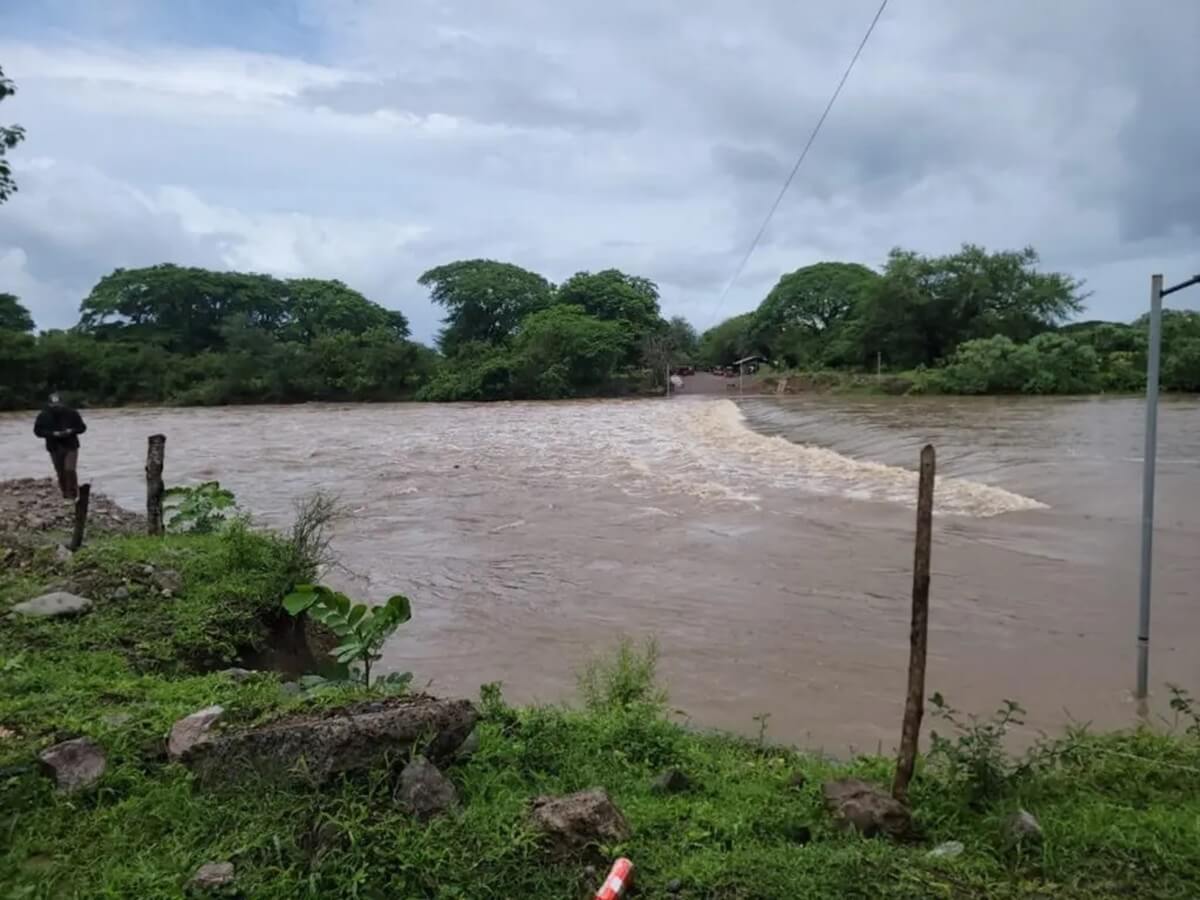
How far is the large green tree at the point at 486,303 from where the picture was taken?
227 ft

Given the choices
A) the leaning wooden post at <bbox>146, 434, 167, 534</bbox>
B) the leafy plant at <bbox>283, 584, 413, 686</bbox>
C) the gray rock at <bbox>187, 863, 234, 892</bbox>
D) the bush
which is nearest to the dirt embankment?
the leaning wooden post at <bbox>146, 434, 167, 534</bbox>

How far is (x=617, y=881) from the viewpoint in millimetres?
2582

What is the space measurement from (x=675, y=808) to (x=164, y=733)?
7.09ft

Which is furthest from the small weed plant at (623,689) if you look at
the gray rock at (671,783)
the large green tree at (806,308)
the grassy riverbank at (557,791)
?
the large green tree at (806,308)

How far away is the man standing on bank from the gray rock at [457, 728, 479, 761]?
1115 cm

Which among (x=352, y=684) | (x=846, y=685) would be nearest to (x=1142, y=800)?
(x=846, y=685)

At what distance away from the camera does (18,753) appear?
3.28m

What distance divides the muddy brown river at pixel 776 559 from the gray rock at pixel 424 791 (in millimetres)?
2637

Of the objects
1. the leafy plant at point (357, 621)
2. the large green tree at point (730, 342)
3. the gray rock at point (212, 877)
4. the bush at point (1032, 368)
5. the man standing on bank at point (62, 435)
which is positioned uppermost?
the large green tree at point (730, 342)

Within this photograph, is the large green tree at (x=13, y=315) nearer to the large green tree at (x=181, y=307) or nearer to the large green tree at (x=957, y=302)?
the large green tree at (x=181, y=307)

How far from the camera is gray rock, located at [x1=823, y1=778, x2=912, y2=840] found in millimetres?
2989

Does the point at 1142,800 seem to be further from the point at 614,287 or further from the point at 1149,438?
the point at 614,287

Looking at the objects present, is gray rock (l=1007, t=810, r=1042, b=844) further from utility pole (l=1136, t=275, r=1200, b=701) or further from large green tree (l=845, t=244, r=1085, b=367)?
large green tree (l=845, t=244, r=1085, b=367)

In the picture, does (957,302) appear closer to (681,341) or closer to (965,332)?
(965,332)
